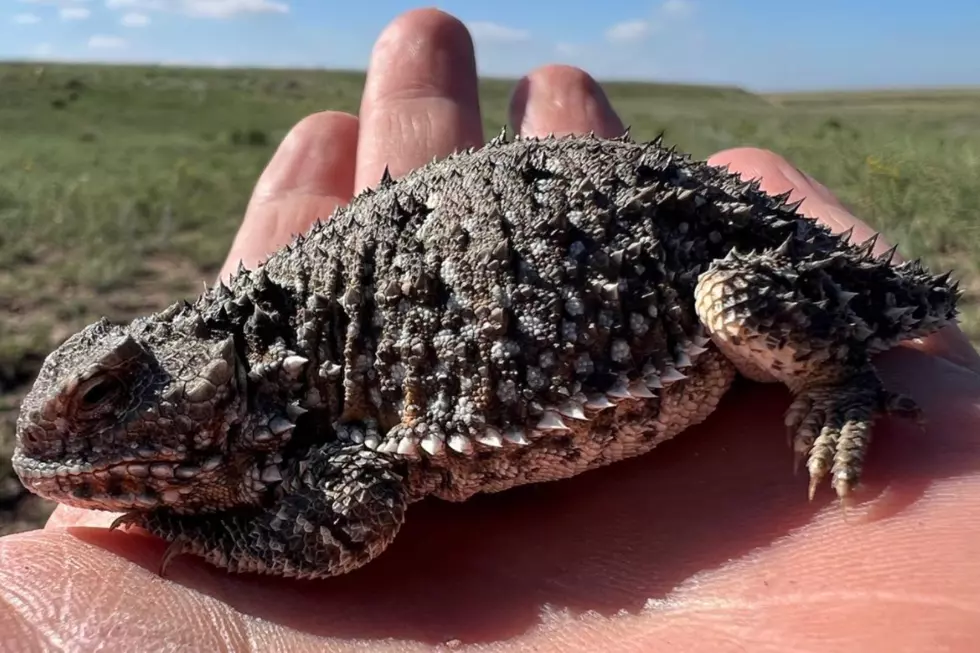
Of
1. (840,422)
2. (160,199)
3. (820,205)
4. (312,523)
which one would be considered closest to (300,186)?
(820,205)

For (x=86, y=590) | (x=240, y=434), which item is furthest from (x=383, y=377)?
(x=86, y=590)

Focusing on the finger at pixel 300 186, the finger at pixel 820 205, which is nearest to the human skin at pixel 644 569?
the finger at pixel 820 205

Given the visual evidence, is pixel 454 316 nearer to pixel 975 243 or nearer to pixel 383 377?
pixel 383 377

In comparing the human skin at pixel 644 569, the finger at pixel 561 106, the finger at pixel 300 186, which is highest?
the finger at pixel 561 106

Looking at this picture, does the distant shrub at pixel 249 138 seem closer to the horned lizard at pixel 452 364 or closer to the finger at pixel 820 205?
the finger at pixel 820 205

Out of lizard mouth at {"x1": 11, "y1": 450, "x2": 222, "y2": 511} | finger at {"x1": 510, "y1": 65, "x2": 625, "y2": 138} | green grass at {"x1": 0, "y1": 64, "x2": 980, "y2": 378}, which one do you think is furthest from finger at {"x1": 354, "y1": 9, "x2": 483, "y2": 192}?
green grass at {"x1": 0, "y1": 64, "x2": 980, "y2": 378}

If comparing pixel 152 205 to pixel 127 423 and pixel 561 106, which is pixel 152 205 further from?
pixel 127 423
